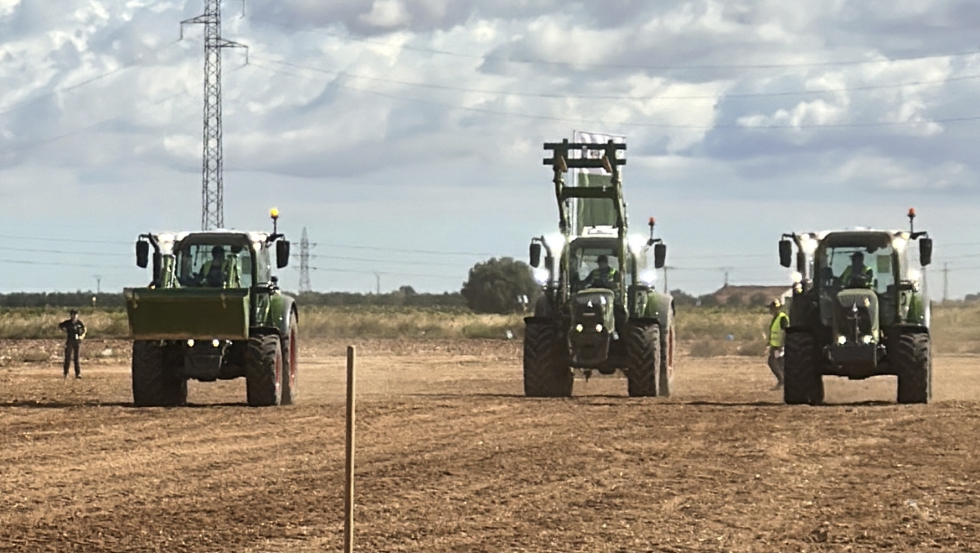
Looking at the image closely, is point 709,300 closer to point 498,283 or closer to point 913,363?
point 498,283

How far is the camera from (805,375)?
23.2 metres

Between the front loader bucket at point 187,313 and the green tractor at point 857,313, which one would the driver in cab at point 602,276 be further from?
the front loader bucket at point 187,313

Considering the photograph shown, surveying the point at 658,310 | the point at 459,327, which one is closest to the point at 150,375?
the point at 658,310

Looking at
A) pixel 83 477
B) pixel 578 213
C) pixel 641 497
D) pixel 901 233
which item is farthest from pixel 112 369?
pixel 641 497

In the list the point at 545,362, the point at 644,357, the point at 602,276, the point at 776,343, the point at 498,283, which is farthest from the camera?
the point at 498,283

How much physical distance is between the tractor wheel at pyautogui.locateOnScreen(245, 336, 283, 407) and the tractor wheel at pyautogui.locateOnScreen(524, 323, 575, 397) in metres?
4.01

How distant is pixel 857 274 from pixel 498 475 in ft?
34.4

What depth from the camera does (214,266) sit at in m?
23.9

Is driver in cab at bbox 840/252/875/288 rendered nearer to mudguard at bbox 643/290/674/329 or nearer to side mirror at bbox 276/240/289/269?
mudguard at bbox 643/290/674/329

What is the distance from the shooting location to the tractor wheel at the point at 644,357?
2459 cm

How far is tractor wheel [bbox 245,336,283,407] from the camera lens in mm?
22812

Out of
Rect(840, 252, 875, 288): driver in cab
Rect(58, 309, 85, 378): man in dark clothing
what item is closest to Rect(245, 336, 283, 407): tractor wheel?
Rect(840, 252, 875, 288): driver in cab

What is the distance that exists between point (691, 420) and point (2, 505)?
983cm

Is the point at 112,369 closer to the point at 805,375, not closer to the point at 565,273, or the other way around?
the point at 565,273
